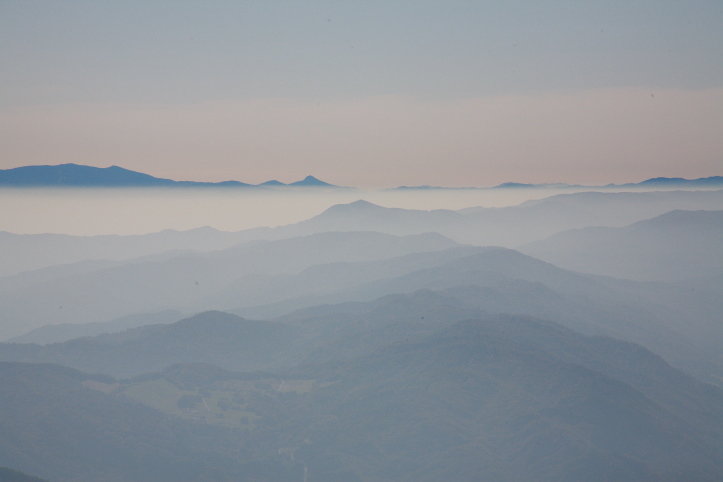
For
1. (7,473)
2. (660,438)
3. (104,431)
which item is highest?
(7,473)

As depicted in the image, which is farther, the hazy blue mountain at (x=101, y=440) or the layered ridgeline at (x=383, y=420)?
the layered ridgeline at (x=383, y=420)

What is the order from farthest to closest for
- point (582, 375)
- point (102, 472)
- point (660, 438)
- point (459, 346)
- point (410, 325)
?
point (410, 325)
point (459, 346)
point (582, 375)
point (660, 438)
point (102, 472)

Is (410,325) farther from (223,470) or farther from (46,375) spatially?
(46,375)

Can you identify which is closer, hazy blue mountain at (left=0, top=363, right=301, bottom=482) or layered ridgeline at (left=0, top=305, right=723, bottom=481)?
hazy blue mountain at (left=0, top=363, right=301, bottom=482)

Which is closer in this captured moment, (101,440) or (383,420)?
(101,440)

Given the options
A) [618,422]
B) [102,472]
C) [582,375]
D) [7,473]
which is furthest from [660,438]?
[7,473]

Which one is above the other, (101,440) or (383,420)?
(101,440)

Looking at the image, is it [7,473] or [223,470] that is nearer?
[7,473]

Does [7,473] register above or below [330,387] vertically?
above
